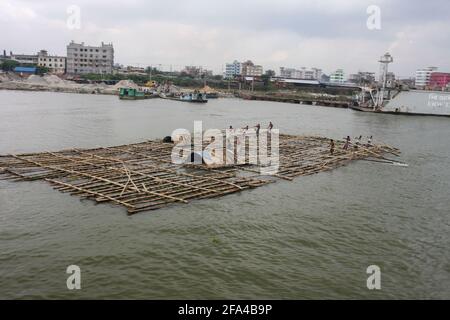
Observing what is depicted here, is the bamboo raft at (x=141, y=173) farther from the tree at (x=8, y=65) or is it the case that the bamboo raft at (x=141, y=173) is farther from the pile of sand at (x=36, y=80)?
the tree at (x=8, y=65)

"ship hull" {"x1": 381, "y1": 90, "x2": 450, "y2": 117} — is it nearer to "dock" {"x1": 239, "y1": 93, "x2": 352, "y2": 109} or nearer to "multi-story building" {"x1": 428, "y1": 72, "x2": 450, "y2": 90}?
"dock" {"x1": 239, "y1": 93, "x2": 352, "y2": 109}

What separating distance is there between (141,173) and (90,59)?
120618 millimetres

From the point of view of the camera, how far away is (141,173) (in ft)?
59.0

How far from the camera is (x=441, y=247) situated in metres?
12.9

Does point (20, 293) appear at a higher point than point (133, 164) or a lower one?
lower

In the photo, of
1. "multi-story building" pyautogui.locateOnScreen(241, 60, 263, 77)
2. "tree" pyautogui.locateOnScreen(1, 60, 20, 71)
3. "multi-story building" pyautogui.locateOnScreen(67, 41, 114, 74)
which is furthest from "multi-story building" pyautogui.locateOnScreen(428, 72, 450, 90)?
"tree" pyautogui.locateOnScreen(1, 60, 20, 71)

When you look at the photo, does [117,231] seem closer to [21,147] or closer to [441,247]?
[441,247]

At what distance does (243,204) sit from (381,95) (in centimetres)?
6340

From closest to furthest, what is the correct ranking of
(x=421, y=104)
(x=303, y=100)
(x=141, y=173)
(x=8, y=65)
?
(x=141, y=173), (x=421, y=104), (x=303, y=100), (x=8, y=65)

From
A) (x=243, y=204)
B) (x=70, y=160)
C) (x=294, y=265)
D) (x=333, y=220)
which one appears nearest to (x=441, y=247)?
(x=333, y=220)

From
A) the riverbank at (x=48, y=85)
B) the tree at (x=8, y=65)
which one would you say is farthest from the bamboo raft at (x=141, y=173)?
the tree at (x=8, y=65)

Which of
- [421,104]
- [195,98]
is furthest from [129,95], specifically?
[421,104]

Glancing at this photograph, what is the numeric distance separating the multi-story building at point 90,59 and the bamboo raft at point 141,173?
11080cm

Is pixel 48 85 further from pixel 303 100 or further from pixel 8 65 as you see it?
pixel 303 100
